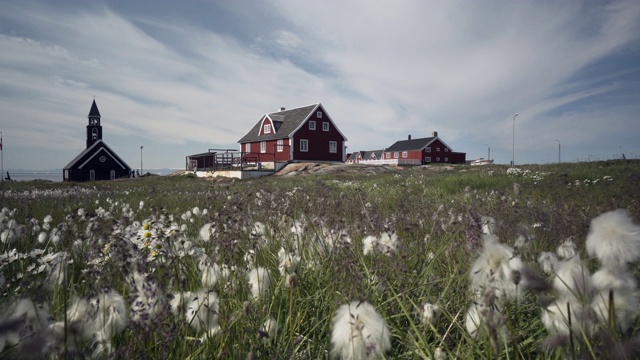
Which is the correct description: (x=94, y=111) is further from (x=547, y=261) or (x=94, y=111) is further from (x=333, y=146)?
(x=547, y=261)

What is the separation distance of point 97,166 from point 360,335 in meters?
65.5

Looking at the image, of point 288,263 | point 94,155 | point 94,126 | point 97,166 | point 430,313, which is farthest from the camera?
point 94,126

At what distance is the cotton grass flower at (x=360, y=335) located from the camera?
1488mm

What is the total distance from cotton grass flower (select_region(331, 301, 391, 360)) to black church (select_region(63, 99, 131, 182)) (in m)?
64.5

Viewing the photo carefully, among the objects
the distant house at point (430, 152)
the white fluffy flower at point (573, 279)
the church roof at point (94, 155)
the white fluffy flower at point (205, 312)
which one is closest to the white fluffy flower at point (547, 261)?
the white fluffy flower at point (573, 279)

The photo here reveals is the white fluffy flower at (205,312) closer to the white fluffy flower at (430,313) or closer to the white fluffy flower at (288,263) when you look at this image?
the white fluffy flower at (288,263)

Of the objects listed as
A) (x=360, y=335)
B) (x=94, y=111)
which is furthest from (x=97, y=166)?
(x=360, y=335)

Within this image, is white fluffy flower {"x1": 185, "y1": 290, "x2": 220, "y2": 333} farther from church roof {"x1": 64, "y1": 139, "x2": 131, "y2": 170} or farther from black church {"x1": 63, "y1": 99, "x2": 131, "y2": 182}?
church roof {"x1": 64, "y1": 139, "x2": 131, "y2": 170}

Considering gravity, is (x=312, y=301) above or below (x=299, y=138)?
below

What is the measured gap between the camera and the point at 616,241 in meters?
1.39

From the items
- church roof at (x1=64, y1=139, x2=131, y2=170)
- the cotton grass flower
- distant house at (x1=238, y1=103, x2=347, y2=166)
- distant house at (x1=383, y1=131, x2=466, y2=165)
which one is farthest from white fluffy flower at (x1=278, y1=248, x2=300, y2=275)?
distant house at (x1=383, y1=131, x2=466, y2=165)

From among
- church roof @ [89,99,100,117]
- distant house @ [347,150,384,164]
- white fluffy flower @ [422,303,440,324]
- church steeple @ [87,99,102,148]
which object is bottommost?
white fluffy flower @ [422,303,440,324]

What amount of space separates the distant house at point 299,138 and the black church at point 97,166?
22308mm

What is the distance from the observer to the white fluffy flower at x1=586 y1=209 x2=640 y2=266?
136 cm
